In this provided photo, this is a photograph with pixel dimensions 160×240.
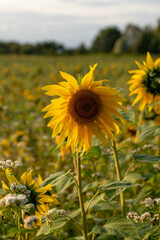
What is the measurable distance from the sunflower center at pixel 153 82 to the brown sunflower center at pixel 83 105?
883mm

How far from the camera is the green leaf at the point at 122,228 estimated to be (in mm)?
1506

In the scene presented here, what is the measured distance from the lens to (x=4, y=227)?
56.6 inches

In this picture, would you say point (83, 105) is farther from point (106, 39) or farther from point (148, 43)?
point (106, 39)

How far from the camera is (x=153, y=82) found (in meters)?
2.41

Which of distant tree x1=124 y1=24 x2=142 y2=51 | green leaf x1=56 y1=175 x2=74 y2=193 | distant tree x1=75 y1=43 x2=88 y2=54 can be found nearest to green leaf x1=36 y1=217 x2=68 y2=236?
green leaf x1=56 y1=175 x2=74 y2=193

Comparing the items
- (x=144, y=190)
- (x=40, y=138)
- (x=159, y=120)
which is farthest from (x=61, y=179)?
(x=40, y=138)

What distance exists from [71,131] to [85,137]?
0.28 feet

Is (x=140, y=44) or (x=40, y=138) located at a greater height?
(x=140, y=44)

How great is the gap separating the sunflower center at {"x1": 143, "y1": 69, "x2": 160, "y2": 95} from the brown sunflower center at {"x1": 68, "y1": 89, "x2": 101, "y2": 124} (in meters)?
0.88

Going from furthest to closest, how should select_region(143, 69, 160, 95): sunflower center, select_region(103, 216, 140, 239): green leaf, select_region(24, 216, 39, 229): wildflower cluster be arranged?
select_region(143, 69, 160, 95): sunflower center < select_region(103, 216, 140, 239): green leaf < select_region(24, 216, 39, 229): wildflower cluster

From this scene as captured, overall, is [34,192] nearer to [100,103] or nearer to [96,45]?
[100,103]

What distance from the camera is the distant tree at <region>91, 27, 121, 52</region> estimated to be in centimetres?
4915

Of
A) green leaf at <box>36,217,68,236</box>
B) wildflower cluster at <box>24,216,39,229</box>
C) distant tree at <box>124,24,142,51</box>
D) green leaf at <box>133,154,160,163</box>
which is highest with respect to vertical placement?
distant tree at <box>124,24,142,51</box>

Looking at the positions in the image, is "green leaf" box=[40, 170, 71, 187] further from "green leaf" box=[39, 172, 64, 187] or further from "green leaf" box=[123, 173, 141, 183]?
"green leaf" box=[123, 173, 141, 183]
